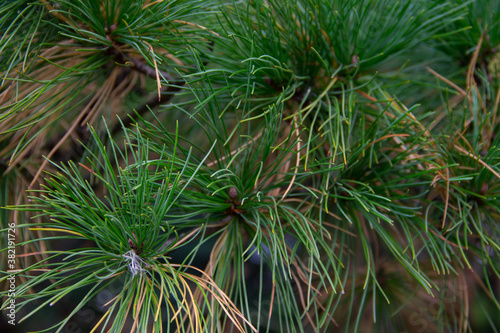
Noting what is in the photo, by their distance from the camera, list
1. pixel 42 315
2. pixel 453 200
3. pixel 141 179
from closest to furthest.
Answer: pixel 141 179
pixel 453 200
pixel 42 315

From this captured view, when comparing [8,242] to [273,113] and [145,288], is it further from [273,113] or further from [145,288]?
[273,113]

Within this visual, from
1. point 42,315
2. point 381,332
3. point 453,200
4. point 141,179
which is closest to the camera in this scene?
point 141,179

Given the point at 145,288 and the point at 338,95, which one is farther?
the point at 338,95

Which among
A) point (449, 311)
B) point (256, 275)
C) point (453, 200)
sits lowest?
point (449, 311)

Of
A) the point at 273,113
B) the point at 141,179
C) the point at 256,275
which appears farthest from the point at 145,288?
the point at 256,275

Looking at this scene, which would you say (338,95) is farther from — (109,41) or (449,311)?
(449,311)

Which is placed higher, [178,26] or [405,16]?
[178,26]

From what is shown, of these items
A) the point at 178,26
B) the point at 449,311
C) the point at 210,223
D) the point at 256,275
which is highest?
the point at 178,26

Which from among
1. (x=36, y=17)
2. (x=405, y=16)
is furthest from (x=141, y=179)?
(x=405, y=16)

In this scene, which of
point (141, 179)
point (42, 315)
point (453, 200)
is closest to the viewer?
point (141, 179)
